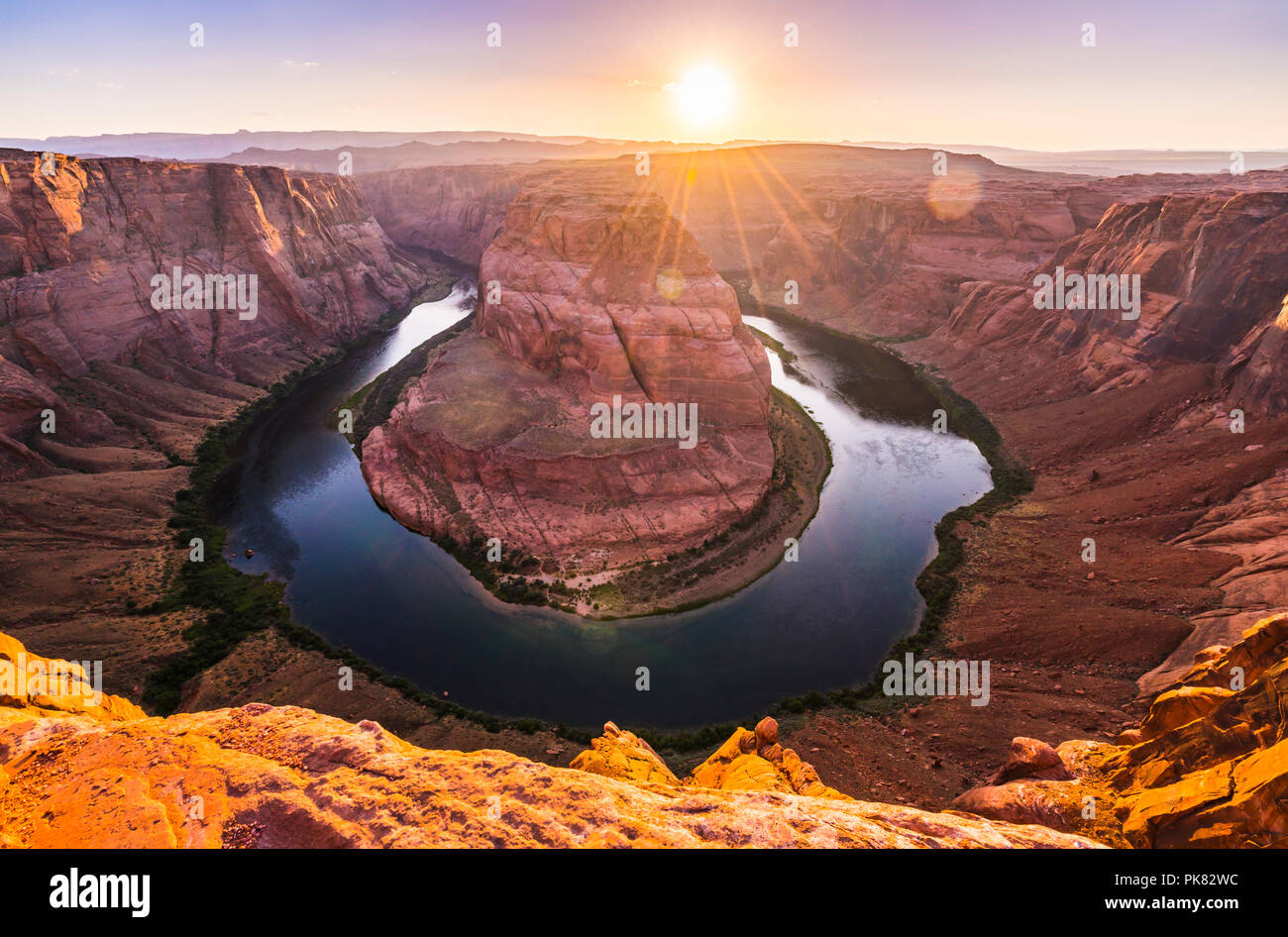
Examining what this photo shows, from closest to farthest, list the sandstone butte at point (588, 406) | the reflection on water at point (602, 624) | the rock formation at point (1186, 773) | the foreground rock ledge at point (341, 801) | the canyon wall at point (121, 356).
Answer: the foreground rock ledge at point (341, 801)
the rock formation at point (1186, 773)
the reflection on water at point (602, 624)
the canyon wall at point (121, 356)
the sandstone butte at point (588, 406)

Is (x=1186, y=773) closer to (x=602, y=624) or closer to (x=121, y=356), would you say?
(x=602, y=624)

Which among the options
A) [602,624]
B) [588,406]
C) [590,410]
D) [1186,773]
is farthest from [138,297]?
[1186,773]

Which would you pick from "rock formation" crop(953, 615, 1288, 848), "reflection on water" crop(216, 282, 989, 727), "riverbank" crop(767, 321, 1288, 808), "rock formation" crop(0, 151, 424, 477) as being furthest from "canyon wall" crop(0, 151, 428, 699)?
"rock formation" crop(953, 615, 1288, 848)

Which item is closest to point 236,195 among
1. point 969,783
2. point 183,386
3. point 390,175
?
point 183,386

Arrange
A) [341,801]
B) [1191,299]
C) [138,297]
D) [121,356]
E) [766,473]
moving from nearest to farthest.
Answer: [341,801] < [766,473] < [1191,299] < [121,356] < [138,297]

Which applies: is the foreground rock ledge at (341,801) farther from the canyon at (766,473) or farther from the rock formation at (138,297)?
the rock formation at (138,297)

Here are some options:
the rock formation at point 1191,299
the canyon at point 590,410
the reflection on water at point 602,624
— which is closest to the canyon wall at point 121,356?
the reflection on water at point 602,624
